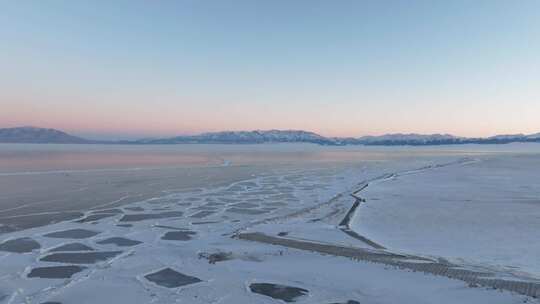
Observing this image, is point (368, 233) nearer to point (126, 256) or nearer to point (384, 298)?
point (384, 298)

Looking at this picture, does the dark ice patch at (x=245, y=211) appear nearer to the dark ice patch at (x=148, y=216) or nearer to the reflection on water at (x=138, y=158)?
the dark ice patch at (x=148, y=216)

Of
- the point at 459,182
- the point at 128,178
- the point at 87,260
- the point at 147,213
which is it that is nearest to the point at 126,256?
the point at 87,260

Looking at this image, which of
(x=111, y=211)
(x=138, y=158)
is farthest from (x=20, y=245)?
(x=138, y=158)

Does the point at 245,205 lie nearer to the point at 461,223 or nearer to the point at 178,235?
the point at 178,235

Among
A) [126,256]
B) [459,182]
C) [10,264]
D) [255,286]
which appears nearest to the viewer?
[255,286]

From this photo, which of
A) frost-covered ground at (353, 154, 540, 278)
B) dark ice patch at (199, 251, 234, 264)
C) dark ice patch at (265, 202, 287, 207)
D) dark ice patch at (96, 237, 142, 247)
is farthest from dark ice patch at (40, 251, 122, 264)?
dark ice patch at (265, 202, 287, 207)

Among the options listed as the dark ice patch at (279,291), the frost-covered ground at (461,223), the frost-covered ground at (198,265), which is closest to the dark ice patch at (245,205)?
the frost-covered ground at (198,265)
